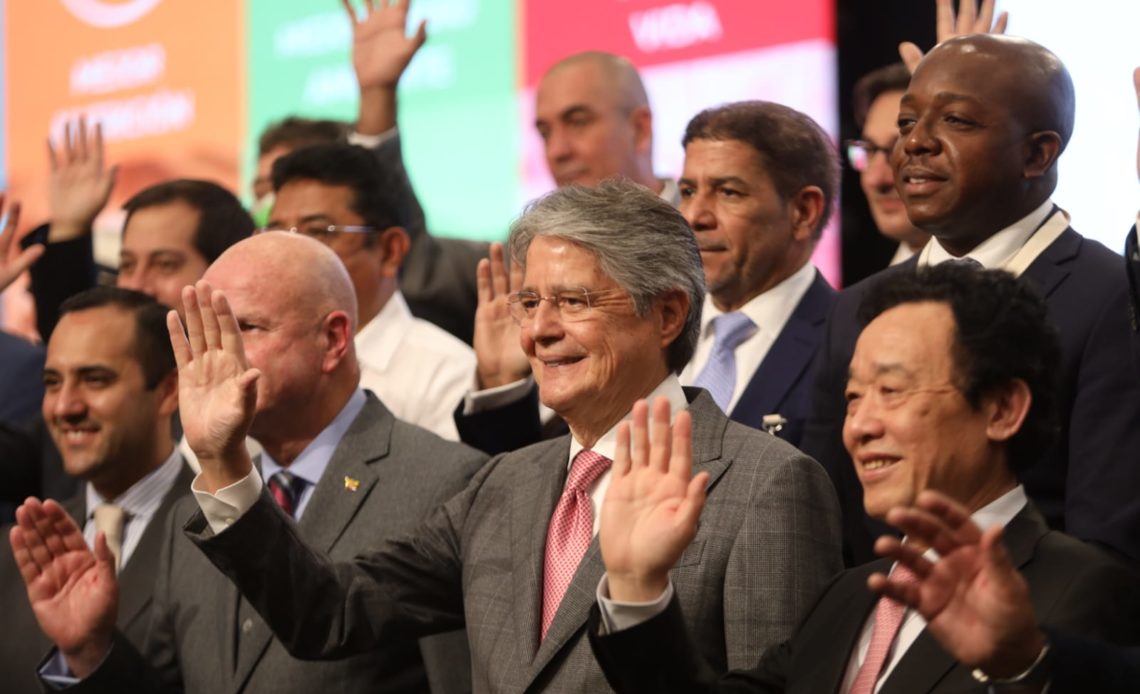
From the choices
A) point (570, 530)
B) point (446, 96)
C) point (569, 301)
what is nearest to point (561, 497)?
point (570, 530)

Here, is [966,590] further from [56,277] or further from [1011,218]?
[56,277]

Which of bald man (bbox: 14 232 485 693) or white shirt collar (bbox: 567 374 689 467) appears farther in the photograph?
bald man (bbox: 14 232 485 693)

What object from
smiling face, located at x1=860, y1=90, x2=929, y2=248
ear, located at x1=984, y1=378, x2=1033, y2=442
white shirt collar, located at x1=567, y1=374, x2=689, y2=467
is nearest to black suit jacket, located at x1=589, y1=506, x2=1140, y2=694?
ear, located at x1=984, y1=378, x2=1033, y2=442

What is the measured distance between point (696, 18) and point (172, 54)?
2.43 meters

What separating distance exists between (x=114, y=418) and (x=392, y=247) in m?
0.82

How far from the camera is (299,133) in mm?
5184

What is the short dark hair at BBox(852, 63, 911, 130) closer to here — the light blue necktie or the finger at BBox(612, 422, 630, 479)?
the light blue necktie

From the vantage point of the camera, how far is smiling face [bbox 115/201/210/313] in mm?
4465

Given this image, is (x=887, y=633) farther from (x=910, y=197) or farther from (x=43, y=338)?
(x=43, y=338)

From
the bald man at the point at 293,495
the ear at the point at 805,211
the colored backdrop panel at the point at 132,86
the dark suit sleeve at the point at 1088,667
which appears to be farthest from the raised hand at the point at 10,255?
the dark suit sleeve at the point at 1088,667

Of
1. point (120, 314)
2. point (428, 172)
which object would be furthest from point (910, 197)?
point (428, 172)

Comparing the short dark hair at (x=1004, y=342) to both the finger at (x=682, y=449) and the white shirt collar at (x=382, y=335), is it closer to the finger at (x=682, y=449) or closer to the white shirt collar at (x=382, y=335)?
the finger at (x=682, y=449)

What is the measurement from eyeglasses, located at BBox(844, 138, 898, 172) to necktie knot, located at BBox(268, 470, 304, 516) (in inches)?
62.0

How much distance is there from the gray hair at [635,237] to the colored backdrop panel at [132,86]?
Result: 3540 mm
